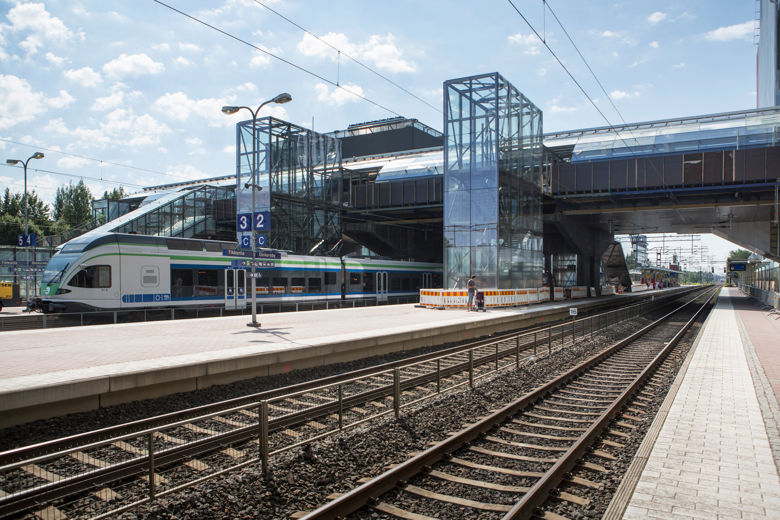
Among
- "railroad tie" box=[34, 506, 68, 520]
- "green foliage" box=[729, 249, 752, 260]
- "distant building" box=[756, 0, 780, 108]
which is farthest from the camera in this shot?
"green foliage" box=[729, 249, 752, 260]

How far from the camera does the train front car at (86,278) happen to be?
1969 centimetres

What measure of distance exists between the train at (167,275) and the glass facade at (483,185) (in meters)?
8.21

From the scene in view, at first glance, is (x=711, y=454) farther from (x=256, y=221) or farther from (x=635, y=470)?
(x=256, y=221)

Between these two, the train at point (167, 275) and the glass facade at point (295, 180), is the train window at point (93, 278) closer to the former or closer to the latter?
the train at point (167, 275)

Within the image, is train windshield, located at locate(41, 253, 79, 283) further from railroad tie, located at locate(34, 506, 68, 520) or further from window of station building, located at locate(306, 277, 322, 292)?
railroad tie, located at locate(34, 506, 68, 520)

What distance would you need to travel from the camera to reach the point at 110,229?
140 ft

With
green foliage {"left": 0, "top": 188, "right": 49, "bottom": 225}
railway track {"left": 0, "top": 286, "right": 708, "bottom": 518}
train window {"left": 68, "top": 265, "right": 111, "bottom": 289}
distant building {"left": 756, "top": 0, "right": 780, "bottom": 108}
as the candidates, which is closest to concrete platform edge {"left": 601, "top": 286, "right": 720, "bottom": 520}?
railway track {"left": 0, "top": 286, "right": 708, "bottom": 518}

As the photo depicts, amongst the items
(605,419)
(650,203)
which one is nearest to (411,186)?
(650,203)

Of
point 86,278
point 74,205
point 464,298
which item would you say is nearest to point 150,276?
point 86,278

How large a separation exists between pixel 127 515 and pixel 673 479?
Result: 5.63 meters

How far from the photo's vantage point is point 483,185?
A: 104 feet

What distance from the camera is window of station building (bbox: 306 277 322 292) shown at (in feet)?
99.1

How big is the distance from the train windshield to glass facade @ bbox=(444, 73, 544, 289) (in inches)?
792

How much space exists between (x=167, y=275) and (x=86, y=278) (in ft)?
10.2
